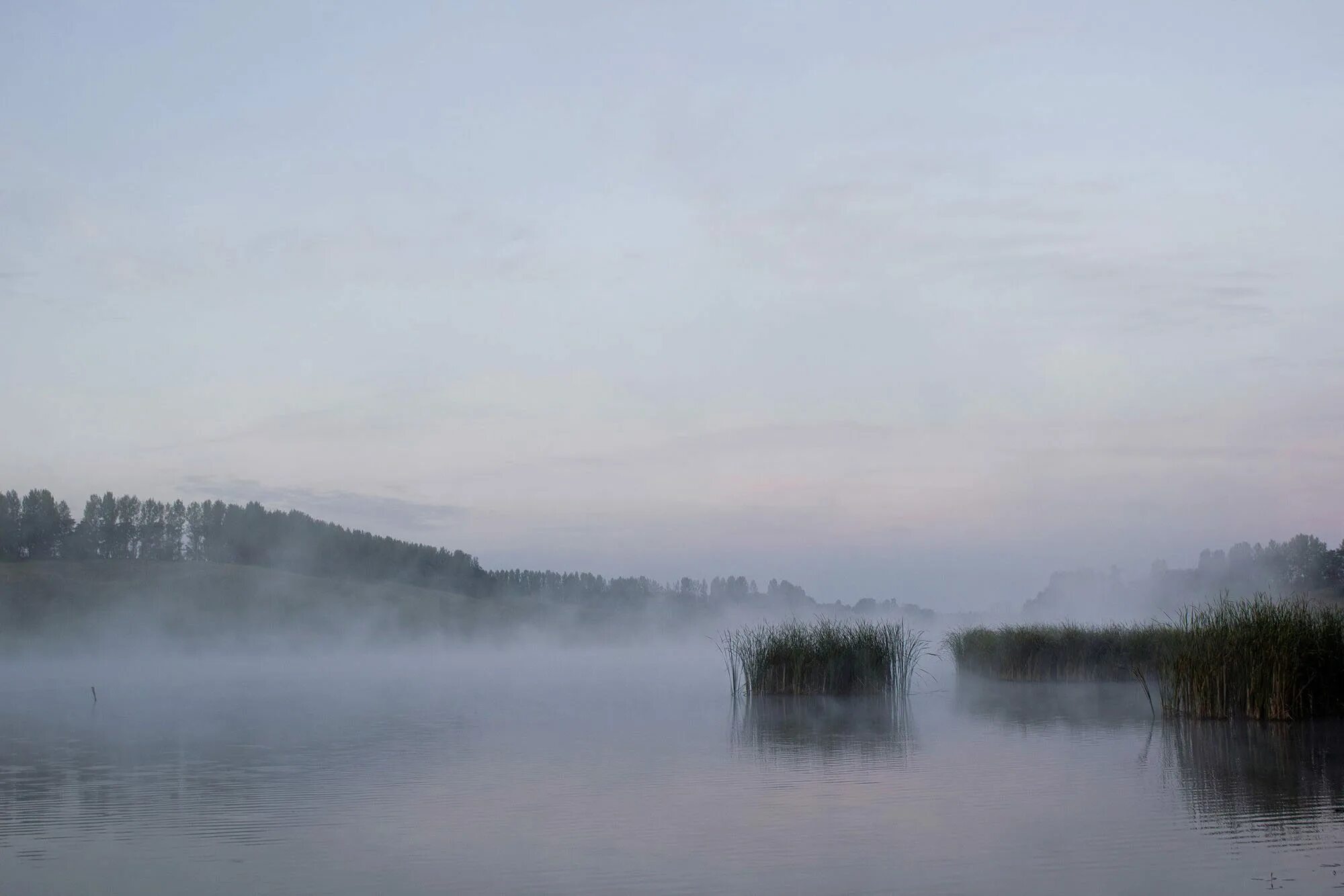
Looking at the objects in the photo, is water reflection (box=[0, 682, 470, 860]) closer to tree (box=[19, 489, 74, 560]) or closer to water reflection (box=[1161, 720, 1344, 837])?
water reflection (box=[1161, 720, 1344, 837])

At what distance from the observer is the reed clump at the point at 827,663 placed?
21094 millimetres

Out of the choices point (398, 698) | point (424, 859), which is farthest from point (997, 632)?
point (424, 859)

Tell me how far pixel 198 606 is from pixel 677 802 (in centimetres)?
7069

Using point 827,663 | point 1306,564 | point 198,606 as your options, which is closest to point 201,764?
point 827,663

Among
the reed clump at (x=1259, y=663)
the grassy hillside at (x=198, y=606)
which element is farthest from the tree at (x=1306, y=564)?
the grassy hillside at (x=198, y=606)

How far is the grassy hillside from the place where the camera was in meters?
66.4

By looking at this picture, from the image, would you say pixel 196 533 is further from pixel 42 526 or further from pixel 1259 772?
pixel 1259 772

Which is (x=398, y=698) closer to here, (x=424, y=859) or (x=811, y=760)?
(x=811, y=760)

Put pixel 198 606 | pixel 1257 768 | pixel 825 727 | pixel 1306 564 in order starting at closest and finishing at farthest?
pixel 1257 768
pixel 825 727
pixel 1306 564
pixel 198 606

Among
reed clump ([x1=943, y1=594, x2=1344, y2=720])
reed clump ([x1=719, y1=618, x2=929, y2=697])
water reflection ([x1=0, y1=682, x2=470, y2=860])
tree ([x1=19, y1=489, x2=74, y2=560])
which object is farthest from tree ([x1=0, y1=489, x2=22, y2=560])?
reed clump ([x1=943, y1=594, x2=1344, y2=720])

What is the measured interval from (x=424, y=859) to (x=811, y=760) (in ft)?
18.8

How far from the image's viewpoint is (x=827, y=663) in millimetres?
21078

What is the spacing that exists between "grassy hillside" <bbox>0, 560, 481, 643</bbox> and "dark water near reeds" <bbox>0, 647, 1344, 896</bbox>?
171 ft

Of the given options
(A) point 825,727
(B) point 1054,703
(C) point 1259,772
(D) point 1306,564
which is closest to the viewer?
(C) point 1259,772
